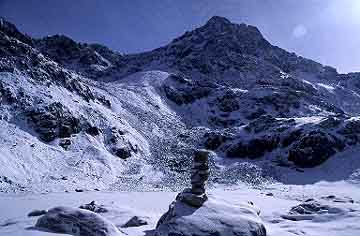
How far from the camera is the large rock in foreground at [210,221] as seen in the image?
17.5 meters

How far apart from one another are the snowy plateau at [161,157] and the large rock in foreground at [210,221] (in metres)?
0.06

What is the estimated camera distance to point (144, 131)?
7769 centimetres

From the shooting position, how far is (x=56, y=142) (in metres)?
53.6

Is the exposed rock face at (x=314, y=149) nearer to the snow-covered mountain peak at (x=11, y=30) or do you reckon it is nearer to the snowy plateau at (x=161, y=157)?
the snowy plateau at (x=161, y=157)

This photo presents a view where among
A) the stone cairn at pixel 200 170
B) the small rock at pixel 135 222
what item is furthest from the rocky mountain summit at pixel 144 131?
the stone cairn at pixel 200 170

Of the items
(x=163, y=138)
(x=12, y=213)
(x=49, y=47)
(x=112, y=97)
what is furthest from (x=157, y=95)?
(x=12, y=213)

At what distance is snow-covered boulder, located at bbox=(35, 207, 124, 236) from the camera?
17.9 m

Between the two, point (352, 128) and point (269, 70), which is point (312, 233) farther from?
point (269, 70)

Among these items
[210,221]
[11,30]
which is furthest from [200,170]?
[11,30]

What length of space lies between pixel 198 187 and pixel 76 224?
632 centimetres

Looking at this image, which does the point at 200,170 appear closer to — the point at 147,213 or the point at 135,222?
the point at 135,222

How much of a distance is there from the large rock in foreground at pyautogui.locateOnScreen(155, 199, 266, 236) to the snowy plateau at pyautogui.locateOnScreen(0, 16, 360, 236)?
2.2 inches

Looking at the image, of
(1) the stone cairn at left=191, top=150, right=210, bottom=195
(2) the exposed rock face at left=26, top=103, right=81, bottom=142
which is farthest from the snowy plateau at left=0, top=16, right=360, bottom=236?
(1) the stone cairn at left=191, top=150, right=210, bottom=195

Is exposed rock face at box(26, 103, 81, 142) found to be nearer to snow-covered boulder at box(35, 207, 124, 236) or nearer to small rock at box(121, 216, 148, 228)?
small rock at box(121, 216, 148, 228)
